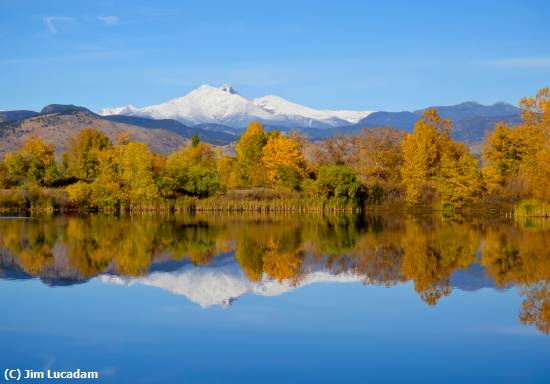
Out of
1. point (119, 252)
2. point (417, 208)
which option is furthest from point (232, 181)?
point (119, 252)

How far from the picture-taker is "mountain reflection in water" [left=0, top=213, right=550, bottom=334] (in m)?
15.8

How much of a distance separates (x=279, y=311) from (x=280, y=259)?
7.54 meters

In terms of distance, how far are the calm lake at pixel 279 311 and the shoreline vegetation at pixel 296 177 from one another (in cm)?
2562

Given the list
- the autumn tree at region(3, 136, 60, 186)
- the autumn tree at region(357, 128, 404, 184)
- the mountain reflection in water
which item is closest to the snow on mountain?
the mountain reflection in water

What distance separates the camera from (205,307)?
13.3 meters

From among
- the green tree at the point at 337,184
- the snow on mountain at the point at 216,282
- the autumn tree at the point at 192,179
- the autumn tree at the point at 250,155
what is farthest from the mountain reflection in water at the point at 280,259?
the autumn tree at the point at 250,155

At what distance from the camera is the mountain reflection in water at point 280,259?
1577 centimetres

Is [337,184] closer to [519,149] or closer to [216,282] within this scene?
[519,149]

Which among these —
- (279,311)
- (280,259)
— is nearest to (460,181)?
(280,259)

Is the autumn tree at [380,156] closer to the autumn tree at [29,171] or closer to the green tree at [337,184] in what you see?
the green tree at [337,184]

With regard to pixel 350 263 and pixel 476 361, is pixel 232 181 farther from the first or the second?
pixel 476 361

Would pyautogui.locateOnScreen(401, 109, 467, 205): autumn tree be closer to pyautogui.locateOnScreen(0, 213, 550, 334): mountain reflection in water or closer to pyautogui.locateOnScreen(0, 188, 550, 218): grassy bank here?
pyautogui.locateOnScreen(0, 188, 550, 218): grassy bank

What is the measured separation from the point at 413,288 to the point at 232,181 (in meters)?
47.7

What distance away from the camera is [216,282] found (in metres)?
16.2
